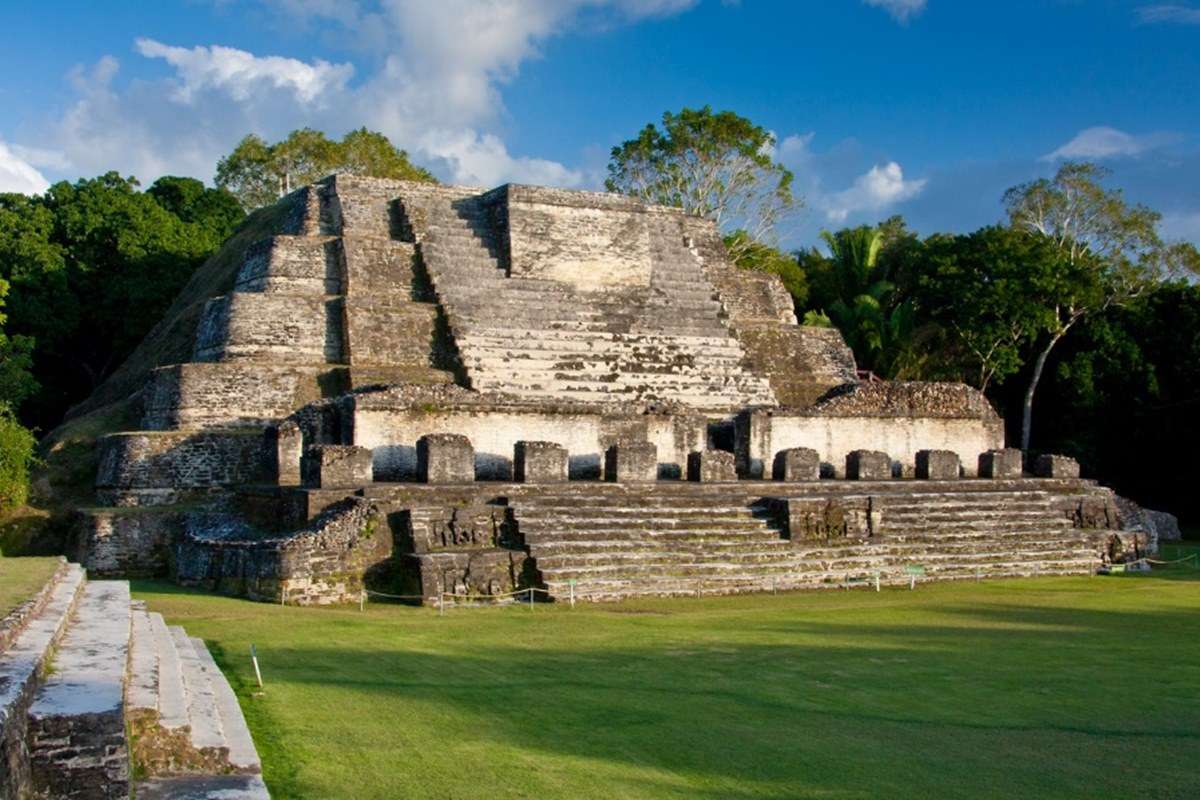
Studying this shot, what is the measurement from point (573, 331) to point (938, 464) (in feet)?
20.4

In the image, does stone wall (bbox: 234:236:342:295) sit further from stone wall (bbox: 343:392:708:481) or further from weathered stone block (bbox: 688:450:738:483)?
weathered stone block (bbox: 688:450:738:483)

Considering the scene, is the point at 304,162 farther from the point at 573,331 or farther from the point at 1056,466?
the point at 1056,466

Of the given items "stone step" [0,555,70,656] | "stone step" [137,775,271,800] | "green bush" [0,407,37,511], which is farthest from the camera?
"green bush" [0,407,37,511]

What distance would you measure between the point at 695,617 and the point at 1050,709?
4.35 metres

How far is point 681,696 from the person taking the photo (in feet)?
24.0

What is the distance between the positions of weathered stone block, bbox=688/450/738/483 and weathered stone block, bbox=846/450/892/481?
7.69 feet

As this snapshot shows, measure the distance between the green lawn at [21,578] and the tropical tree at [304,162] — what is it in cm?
2726

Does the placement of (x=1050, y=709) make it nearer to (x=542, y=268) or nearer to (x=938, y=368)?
(x=542, y=268)

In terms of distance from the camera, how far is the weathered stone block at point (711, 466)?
15.5m

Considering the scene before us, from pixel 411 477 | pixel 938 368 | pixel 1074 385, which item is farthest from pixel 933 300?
pixel 411 477

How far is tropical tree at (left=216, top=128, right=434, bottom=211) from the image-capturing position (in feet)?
117

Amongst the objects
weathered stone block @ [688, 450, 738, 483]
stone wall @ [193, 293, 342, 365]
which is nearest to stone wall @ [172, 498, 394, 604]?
weathered stone block @ [688, 450, 738, 483]

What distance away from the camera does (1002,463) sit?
1798 cm

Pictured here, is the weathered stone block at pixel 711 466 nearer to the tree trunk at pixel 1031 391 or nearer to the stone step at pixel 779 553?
the stone step at pixel 779 553
